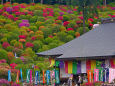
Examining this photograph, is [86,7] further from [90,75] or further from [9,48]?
[90,75]

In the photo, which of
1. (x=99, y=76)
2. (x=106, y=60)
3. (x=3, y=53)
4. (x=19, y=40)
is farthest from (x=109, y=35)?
(x=19, y=40)

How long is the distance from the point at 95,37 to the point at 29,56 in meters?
13.9

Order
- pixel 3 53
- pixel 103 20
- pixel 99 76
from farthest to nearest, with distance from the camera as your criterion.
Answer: pixel 3 53
pixel 103 20
pixel 99 76

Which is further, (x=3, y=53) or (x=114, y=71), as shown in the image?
(x=3, y=53)

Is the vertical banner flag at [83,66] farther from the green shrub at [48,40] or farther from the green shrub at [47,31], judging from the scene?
the green shrub at [47,31]

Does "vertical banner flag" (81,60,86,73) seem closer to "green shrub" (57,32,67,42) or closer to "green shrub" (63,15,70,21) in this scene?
"green shrub" (57,32,67,42)

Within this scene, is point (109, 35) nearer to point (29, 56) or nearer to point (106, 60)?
point (106, 60)

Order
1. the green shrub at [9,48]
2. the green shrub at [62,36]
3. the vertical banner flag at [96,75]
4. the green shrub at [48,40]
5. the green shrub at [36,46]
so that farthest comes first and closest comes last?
the green shrub at [62,36], the green shrub at [48,40], the green shrub at [36,46], the green shrub at [9,48], the vertical banner flag at [96,75]

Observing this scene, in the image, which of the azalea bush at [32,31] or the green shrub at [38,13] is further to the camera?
the green shrub at [38,13]

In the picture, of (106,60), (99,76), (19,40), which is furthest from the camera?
(19,40)

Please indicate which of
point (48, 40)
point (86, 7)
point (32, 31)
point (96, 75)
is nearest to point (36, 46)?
point (48, 40)

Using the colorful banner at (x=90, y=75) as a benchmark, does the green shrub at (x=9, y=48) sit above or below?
below

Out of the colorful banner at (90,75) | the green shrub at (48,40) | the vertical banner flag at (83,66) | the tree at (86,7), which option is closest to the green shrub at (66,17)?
the tree at (86,7)

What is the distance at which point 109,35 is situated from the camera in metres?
20.0
